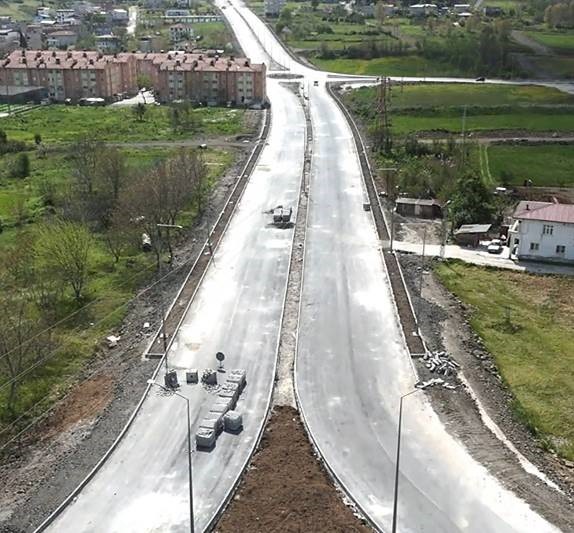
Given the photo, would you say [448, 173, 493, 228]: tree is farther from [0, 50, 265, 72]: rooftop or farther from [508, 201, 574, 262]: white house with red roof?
[0, 50, 265, 72]: rooftop

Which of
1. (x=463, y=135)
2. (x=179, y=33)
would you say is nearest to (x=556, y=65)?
(x=463, y=135)

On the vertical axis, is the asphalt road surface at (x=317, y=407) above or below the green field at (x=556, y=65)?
below

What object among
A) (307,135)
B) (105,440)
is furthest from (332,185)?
(105,440)

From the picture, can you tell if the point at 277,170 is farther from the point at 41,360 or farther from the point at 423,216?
the point at 41,360

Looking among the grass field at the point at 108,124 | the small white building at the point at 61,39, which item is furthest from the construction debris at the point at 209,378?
the small white building at the point at 61,39

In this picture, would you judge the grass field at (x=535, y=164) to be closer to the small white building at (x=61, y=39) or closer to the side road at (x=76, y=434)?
the side road at (x=76, y=434)

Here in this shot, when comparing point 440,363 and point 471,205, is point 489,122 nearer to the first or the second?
point 471,205
